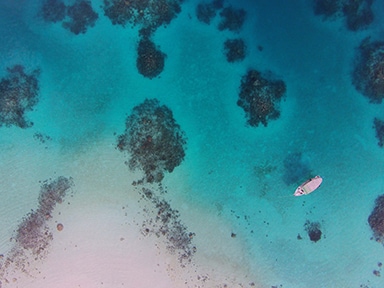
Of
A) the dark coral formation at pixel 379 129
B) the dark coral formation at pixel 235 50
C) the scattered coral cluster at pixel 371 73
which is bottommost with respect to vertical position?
the dark coral formation at pixel 235 50

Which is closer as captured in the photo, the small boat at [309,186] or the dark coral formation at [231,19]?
the small boat at [309,186]

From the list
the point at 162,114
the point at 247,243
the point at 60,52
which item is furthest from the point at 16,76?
the point at 247,243

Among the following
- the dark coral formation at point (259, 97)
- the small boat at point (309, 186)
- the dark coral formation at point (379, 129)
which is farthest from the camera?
the dark coral formation at point (379, 129)

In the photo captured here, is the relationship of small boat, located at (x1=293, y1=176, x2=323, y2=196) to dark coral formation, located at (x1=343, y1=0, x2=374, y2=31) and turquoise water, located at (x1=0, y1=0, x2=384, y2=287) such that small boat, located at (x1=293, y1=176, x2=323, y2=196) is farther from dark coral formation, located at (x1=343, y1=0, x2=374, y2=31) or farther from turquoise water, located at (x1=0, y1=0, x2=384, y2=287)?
dark coral formation, located at (x1=343, y1=0, x2=374, y2=31)

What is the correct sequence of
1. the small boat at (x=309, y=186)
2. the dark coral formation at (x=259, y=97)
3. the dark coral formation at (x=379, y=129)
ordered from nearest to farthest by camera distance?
the small boat at (x=309, y=186), the dark coral formation at (x=259, y=97), the dark coral formation at (x=379, y=129)

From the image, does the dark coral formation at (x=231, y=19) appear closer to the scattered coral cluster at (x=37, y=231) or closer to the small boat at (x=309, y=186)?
the small boat at (x=309, y=186)

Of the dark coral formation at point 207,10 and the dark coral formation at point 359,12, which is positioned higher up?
the dark coral formation at point 359,12

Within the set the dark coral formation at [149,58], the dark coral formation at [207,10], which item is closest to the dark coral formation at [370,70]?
the dark coral formation at [207,10]
